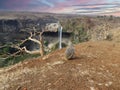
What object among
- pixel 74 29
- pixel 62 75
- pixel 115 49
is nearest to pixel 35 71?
pixel 62 75

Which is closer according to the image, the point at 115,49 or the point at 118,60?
the point at 118,60

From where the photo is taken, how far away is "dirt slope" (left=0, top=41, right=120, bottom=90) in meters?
13.1

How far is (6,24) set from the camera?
88000mm

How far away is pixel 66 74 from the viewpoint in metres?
13.9

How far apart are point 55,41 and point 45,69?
108 feet

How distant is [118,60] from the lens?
16.2m

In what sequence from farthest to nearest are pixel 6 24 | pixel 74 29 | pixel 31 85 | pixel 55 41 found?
1. pixel 6 24
2. pixel 74 29
3. pixel 55 41
4. pixel 31 85

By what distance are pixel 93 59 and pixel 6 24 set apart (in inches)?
2912

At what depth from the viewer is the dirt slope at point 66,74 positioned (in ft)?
43.1

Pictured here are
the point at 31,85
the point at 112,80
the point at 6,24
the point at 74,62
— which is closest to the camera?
the point at 31,85

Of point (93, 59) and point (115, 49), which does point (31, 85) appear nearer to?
point (93, 59)

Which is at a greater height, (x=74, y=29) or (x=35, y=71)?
(x=35, y=71)

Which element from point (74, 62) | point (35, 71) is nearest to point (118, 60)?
point (74, 62)

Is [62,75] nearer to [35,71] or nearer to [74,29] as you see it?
[35,71]
